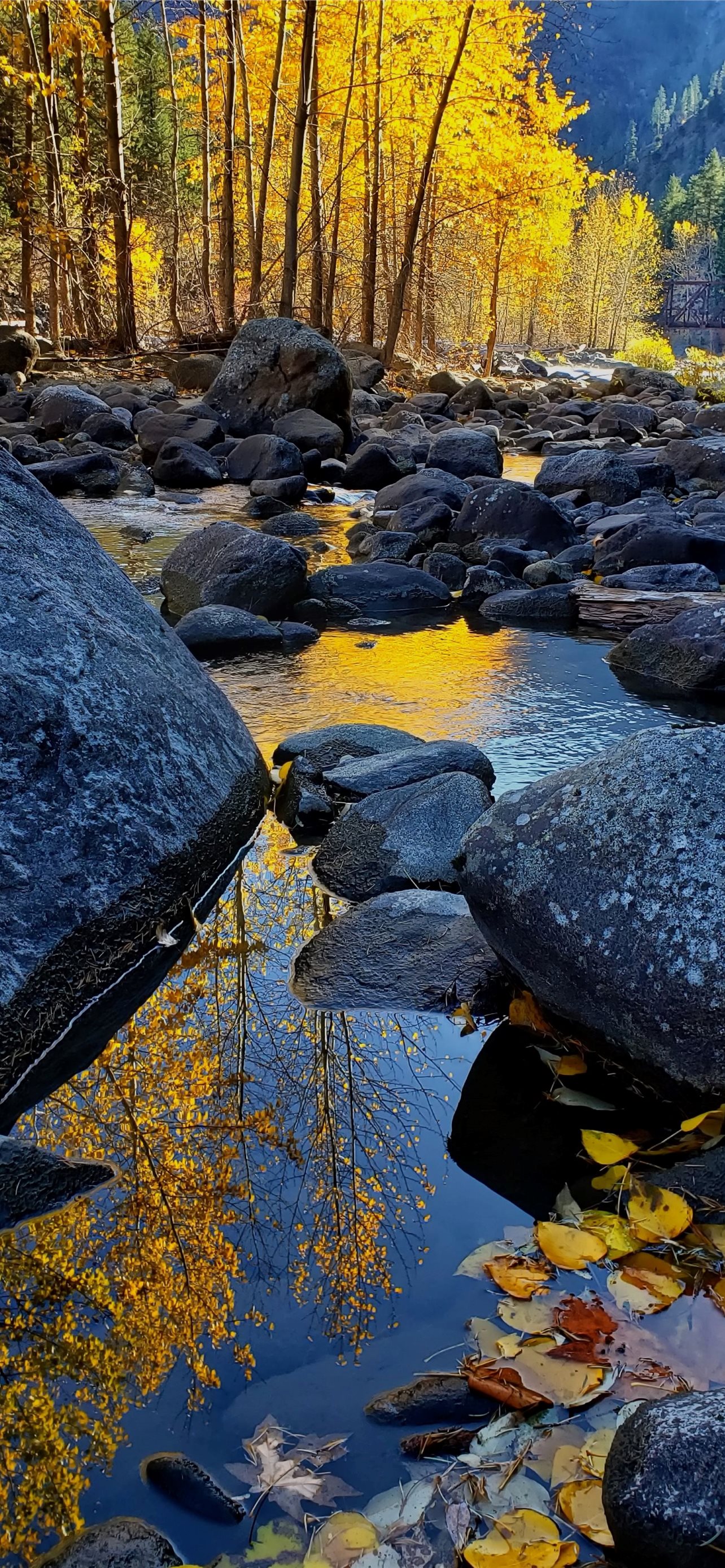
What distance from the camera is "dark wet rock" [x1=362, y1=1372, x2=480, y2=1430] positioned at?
1835 millimetres

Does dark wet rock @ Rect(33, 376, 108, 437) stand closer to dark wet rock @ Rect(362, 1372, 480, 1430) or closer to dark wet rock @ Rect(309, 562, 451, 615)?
dark wet rock @ Rect(309, 562, 451, 615)

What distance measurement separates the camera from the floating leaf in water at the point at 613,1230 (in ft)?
7.15

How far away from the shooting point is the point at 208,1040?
2.95m

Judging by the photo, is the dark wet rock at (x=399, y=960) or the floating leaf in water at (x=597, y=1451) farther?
the dark wet rock at (x=399, y=960)

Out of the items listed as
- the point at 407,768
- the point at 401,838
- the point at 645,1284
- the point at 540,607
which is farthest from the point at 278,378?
the point at 645,1284

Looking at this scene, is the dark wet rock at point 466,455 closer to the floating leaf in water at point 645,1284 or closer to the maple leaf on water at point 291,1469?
the floating leaf in water at point 645,1284

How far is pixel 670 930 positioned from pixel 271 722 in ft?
10.1

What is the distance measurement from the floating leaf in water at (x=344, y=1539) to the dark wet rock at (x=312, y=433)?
11.9 meters

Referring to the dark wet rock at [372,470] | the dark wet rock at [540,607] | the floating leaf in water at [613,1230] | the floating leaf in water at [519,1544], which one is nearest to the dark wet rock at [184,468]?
the dark wet rock at [372,470]

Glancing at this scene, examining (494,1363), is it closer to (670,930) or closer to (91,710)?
(670,930)

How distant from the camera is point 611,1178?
7.91 feet

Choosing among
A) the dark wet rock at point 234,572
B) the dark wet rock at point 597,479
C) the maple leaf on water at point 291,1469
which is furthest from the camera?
the dark wet rock at point 597,479

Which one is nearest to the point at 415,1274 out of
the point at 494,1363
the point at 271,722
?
the point at 494,1363

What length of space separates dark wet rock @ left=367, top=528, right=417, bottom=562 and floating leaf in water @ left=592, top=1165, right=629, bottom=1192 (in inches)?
272
